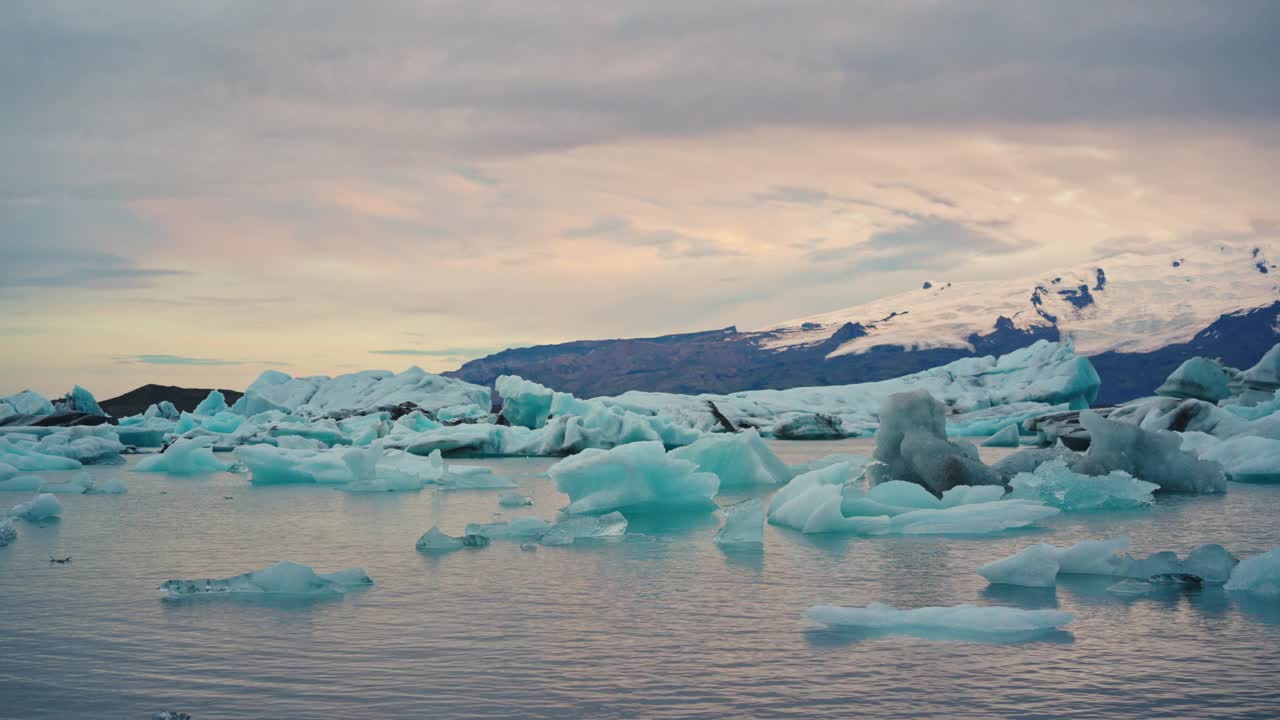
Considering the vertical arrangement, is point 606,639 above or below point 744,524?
below

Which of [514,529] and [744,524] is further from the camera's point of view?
[514,529]

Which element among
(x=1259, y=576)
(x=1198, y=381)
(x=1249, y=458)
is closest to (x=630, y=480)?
(x=1259, y=576)

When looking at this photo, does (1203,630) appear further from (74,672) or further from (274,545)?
(274,545)

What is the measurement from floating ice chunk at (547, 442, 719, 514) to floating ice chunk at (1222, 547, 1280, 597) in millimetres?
6133

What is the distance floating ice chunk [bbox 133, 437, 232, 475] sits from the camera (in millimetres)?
20812

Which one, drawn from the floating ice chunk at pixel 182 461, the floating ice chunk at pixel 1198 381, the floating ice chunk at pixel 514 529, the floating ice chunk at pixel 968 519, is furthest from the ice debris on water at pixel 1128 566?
the floating ice chunk at pixel 1198 381

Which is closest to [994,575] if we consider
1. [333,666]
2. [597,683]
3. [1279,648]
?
[1279,648]

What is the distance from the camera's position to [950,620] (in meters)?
5.41

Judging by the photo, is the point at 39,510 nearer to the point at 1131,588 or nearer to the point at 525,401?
the point at 1131,588

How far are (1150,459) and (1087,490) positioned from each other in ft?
8.14

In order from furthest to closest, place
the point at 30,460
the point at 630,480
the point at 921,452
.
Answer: the point at 30,460 < the point at 921,452 < the point at 630,480

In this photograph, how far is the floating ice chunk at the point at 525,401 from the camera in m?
32.6

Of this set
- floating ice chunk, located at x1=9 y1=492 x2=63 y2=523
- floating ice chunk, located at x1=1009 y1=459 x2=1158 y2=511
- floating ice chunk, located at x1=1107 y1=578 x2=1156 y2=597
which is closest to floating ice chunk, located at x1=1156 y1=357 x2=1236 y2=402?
floating ice chunk, located at x1=1009 y1=459 x2=1158 y2=511

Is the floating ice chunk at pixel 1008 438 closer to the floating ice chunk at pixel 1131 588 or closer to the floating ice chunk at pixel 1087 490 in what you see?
the floating ice chunk at pixel 1087 490
